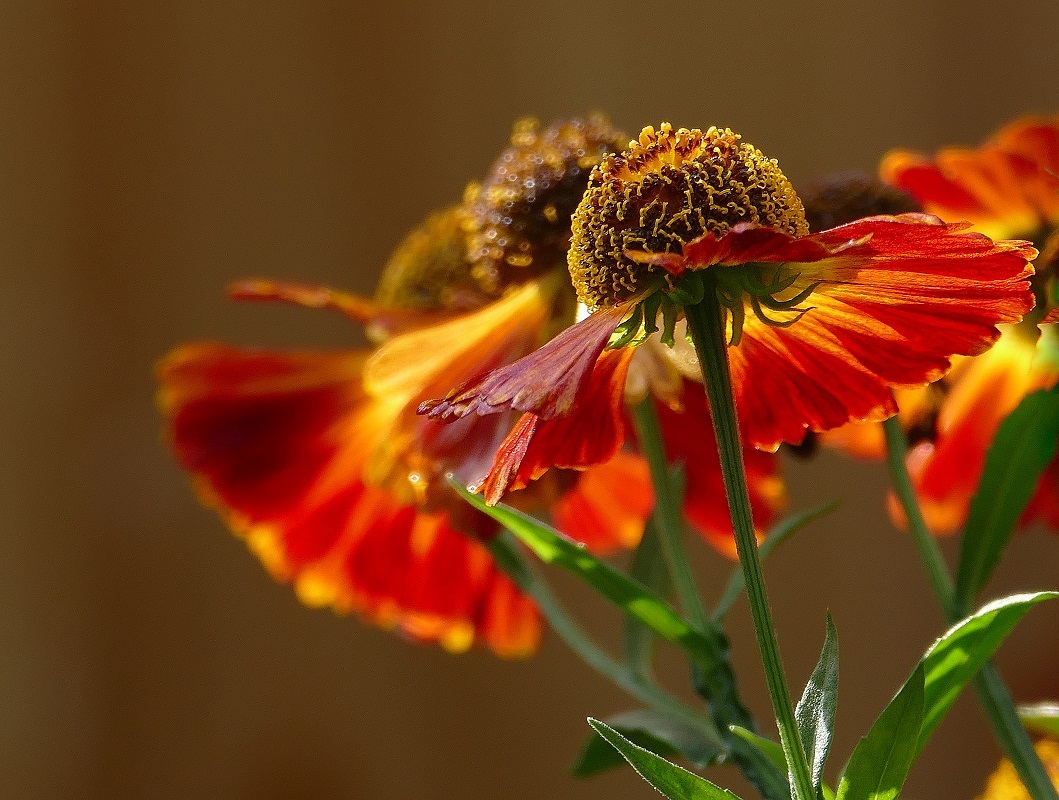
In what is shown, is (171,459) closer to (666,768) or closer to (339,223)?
(339,223)

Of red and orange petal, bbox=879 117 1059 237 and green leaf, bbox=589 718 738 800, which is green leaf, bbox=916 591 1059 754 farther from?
red and orange petal, bbox=879 117 1059 237

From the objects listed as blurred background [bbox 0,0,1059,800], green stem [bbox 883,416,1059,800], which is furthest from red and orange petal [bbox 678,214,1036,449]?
blurred background [bbox 0,0,1059,800]

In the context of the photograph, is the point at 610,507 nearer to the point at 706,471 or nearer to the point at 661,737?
the point at 706,471

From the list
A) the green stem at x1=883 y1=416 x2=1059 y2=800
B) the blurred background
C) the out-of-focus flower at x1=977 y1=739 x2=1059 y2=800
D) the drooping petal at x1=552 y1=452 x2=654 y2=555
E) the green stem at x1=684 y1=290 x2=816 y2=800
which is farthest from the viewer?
the blurred background

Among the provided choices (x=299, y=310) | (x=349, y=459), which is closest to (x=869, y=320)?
(x=349, y=459)

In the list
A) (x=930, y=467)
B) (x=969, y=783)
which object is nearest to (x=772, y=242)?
(x=930, y=467)

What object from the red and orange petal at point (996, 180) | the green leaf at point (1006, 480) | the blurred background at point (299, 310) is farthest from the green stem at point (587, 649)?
the blurred background at point (299, 310)
